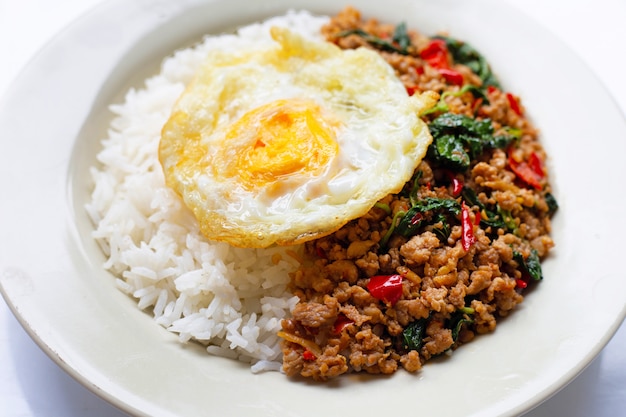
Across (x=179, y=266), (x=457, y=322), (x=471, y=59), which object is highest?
(x=471, y=59)

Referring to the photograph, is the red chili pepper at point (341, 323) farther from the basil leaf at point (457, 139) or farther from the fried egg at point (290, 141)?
the basil leaf at point (457, 139)

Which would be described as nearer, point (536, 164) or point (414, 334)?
point (414, 334)

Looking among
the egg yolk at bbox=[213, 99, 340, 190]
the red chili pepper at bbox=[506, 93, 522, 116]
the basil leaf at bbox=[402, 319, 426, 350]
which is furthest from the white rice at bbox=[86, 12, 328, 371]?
the red chili pepper at bbox=[506, 93, 522, 116]

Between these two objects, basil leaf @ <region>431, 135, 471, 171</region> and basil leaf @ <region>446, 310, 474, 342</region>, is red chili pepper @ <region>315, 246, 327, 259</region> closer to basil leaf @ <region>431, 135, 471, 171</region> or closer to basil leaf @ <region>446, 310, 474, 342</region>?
basil leaf @ <region>446, 310, 474, 342</region>

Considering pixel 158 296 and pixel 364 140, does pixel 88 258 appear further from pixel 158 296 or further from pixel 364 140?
pixel 364 140

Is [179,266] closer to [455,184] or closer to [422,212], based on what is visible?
[422,212]

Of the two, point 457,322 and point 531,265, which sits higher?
point 531,265

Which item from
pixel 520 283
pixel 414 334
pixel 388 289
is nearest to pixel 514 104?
pixel 520 283
